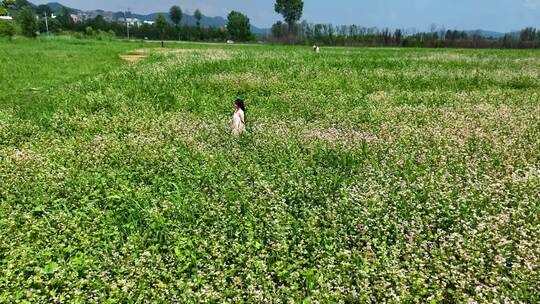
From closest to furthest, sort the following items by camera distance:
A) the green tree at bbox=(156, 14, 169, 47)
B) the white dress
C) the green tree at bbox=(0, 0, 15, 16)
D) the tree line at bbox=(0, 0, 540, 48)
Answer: the white dress, the green tree at bbox=(0, 0, 15, 16), the tree line at bbox=(0, 0, 540, 48), the green tree at bbox=(156, 14, 169, 47)

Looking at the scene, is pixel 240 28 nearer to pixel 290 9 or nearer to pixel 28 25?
pixel 290 9

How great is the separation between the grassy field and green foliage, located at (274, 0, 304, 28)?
166m

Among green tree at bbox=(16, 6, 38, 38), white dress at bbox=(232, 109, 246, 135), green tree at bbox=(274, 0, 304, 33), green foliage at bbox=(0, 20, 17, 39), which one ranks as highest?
green tree at bbox=(274, 0, 304, 33)

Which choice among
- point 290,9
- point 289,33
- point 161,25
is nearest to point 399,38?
point 289,33

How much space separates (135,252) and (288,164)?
420 cm

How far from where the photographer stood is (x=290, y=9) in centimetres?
16875

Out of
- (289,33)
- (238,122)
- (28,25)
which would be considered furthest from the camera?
(289,33)

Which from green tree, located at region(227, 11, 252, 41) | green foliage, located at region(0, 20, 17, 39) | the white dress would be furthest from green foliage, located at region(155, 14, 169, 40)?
the white dress

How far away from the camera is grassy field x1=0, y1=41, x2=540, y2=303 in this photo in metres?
5.07

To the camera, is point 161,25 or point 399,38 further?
point 161,25

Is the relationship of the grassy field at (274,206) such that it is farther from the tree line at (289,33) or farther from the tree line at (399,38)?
the tree line at (399,38)

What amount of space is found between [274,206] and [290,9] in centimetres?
17453

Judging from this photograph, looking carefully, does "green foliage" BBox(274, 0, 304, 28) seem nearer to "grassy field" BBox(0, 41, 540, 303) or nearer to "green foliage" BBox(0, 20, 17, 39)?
"green foliage" BBox(0, 20, 17, 39)

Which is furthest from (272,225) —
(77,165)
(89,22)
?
(89,22)
